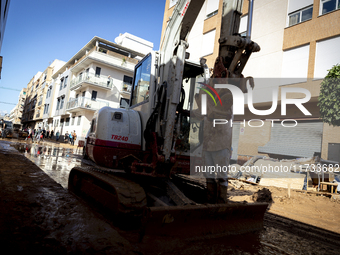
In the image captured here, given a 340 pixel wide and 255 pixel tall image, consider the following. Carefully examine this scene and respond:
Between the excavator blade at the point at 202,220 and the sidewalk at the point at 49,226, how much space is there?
40 cm

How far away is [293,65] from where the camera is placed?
51.8ft

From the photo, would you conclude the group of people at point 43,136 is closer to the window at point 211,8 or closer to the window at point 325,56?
the window at point 211,8

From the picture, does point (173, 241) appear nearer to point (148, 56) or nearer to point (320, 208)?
point (148, 56)

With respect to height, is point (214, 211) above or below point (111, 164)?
below

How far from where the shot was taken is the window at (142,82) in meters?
4.71

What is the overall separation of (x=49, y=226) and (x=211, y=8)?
2312cm

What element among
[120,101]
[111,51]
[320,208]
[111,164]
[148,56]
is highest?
[111,51]

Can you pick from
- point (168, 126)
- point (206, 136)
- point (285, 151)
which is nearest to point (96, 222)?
point (168, 126)

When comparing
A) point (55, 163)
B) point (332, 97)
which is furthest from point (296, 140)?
point (55, 163)

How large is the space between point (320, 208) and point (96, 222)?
22.3ft

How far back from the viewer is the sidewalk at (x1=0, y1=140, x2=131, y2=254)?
2.12 m

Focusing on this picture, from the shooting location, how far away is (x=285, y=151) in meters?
17.0

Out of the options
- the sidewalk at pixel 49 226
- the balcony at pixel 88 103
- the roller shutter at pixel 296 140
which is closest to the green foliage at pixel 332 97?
the roller shutter at pixel 296 140

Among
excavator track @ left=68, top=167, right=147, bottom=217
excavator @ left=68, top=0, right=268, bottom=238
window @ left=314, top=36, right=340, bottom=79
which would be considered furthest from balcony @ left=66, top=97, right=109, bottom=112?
excavator track @ left=68, top=167, right=147, bottom=217
